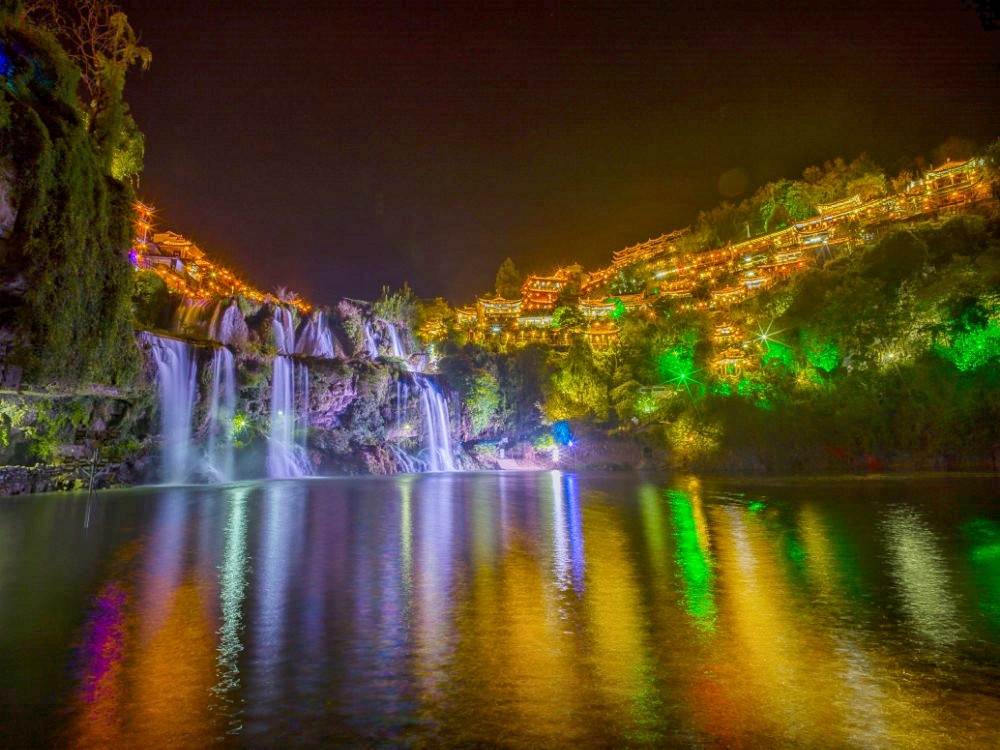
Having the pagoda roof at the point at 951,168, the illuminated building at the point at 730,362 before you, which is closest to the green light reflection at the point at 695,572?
the illuminated building at the point at 730,362

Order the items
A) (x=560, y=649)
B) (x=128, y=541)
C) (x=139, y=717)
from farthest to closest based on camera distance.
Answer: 1. (x=128, y=541)
2. (x=560, y=649)
3. (x=139, y=717)

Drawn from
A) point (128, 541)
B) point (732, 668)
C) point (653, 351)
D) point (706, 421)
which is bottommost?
point (732, 668)

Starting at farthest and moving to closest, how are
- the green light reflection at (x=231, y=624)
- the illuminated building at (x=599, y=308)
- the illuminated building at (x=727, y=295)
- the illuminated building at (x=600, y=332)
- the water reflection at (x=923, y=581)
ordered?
the illuminated building at (x=599, y=308), the illuminated building at (x=727, y=295), the illuminated building at (x=600, y=332), the water reflection at (x=923, y=581), the green light reflection at (x=231, y=624)

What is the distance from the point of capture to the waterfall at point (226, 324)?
31359 millimetres

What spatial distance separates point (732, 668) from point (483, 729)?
5.95 feet

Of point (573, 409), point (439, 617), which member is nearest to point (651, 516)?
point (439, 617)

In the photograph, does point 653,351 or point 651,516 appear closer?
point 651,516

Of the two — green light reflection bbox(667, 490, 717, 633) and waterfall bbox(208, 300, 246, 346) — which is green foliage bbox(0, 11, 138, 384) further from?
waterfall bbox(208, 300, 246, 346)

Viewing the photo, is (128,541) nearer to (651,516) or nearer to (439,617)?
(439,617)

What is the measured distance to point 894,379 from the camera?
101ft

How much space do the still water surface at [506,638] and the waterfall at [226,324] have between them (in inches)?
909

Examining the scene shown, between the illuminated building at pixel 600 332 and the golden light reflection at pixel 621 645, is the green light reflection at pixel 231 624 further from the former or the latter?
the illuminated building at pixel 600 332

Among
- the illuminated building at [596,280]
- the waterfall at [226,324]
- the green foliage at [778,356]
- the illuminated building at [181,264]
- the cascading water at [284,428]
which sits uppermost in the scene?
the illuminated building at [596,280]

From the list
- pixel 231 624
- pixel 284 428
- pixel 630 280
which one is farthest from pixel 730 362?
pixel 231 624
